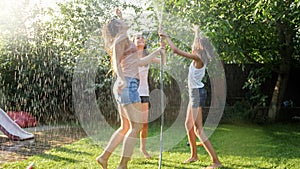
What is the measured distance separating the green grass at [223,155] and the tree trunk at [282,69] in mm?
1591

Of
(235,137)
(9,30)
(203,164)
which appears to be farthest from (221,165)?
(9,30)

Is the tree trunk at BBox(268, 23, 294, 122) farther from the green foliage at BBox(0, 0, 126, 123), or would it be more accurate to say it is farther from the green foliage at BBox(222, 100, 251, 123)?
the green foliage at BBox(0, 0, 126, 123)

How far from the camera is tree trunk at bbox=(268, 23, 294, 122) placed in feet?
20.6

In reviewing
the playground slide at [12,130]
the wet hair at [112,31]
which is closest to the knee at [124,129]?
the wet hair at [112,31]

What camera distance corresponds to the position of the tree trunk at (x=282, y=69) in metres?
6.27

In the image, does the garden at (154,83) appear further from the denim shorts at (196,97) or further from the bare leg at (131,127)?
the bare leg at (131,127)

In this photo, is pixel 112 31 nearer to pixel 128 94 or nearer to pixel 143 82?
pixel 128 94

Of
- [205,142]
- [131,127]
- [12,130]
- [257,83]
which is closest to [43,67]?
[12,130]

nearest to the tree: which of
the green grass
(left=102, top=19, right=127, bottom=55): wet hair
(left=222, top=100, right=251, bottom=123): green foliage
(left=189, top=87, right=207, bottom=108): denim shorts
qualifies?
(left=222, top=100, right=251, bottom=123): green foliage

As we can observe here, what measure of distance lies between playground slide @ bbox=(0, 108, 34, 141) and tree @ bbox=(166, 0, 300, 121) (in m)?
2.55

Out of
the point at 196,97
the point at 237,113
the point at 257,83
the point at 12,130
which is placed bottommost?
the point at 12,130

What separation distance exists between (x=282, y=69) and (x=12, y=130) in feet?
15.6

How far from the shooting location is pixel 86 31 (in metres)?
6.59

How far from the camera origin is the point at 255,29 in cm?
532
